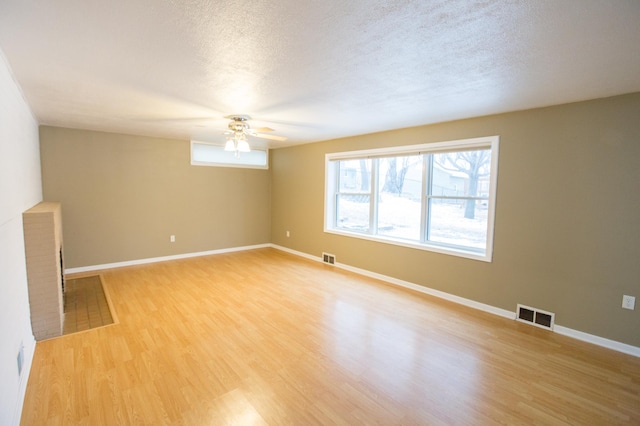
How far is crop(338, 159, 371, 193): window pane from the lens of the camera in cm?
502

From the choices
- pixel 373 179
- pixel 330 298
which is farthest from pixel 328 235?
pixel 330 298

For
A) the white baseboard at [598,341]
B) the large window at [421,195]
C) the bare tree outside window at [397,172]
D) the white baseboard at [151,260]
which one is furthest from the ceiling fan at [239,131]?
the white baseboard at [598,341]

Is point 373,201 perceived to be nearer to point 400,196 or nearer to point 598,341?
point 400,196

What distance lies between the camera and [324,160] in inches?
217

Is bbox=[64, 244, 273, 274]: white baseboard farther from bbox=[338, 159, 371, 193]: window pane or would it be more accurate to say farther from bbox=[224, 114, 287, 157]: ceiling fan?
bbox=[224, 114, 287, 157]: ceiling fan

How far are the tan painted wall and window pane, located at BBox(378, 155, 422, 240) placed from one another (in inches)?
126

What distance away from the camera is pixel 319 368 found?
2373 millimetres

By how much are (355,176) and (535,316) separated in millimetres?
3248

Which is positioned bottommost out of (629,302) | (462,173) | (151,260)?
(151,260)

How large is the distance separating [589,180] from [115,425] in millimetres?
4355

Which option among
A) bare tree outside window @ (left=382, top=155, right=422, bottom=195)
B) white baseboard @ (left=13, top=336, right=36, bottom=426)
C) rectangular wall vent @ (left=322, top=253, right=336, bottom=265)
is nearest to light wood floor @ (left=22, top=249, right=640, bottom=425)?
white baseboard @ (left=13, top=336, right=36, bottom=426)

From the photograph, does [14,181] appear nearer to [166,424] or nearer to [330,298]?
[166,424]

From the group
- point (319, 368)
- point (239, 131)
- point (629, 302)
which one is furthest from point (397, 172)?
point (319, 368)

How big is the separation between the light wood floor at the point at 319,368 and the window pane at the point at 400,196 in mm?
1197
